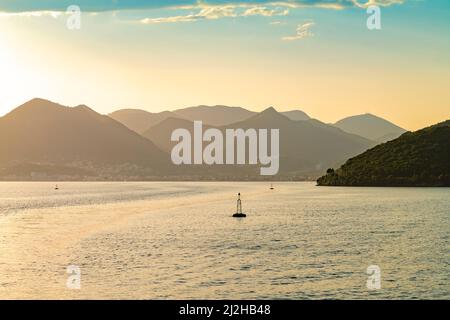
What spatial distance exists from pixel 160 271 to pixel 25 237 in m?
45.9

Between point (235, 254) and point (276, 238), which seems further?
point (276, 238)

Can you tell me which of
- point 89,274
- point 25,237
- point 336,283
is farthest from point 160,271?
point 25,237

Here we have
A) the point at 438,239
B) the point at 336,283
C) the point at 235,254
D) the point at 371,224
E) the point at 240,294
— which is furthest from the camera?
the point at 371,224

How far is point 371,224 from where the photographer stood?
115312mm

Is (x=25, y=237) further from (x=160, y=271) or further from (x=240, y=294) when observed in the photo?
(x=240, y=294)

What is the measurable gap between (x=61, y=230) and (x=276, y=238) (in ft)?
136

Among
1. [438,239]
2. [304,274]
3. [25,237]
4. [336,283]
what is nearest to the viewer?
[336,283]

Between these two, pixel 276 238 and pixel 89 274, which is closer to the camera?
pixel 89 274

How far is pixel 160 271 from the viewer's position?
58281 millimetres
